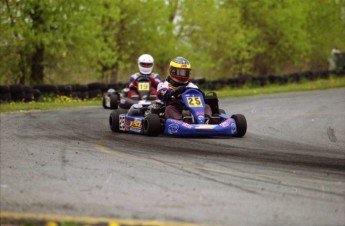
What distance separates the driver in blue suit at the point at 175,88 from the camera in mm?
11531

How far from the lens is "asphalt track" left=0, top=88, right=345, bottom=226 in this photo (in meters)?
5.57

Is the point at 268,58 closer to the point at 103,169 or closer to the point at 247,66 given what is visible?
the point at 247,66

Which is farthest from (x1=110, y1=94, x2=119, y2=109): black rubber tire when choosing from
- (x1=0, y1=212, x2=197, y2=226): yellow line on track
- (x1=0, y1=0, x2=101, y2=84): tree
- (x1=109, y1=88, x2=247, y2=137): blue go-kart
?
(x1=0, y1=212, x2=197, y2=226): yellow line on track

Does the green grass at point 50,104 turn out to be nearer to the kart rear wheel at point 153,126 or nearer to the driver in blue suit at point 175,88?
the driver in blue suit at point 175,88

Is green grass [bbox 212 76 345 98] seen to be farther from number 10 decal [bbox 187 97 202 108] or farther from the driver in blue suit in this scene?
number 10 decal [bbox 187 97 202 108]

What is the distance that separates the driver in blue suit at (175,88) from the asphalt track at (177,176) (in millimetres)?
797

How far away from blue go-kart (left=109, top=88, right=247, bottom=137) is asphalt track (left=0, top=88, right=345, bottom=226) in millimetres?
237

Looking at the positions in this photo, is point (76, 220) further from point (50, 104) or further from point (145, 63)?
point (50, 104)

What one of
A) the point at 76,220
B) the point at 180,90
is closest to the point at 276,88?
the point at 180,90

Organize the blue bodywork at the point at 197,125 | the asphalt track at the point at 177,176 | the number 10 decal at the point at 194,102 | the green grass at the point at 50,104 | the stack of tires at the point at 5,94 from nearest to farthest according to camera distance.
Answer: the asphalt track at the point at 177,176 < the blue bodywork at the point at 197,125 < the number 10 decal at the point at 194,102 < the green grass at the point at 50,104 < the stack of tires at the point at 5,94

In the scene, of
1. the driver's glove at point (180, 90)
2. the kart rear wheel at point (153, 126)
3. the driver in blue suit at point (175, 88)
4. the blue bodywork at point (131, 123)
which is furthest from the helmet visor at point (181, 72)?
the kart rear wheel at point (153, 126)

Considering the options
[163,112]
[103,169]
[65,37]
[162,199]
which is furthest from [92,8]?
[162,199]

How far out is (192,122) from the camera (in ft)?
36.9

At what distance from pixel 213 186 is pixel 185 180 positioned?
37 cm
